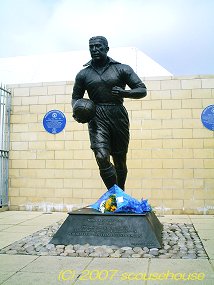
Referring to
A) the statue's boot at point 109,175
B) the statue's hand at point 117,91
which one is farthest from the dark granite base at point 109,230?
the statue's hand at point 117,91

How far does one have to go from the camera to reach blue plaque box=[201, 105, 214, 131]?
7.36m

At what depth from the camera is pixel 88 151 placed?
25.4 ft

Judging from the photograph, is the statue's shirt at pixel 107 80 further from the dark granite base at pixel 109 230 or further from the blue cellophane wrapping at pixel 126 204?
the dark granite base at pixel 109 230

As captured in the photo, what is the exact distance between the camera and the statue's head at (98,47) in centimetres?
419

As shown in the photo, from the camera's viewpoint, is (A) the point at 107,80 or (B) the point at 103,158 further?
Result: (A) the point at 107,80

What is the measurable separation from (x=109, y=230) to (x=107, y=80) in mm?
1862

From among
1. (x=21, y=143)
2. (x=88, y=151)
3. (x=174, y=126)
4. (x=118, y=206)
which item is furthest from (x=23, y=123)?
(x=118, y=206)

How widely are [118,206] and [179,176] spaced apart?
362 cm

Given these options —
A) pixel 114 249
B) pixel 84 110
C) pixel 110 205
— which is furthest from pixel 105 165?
pixel 114 249

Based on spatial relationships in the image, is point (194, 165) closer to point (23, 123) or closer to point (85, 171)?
point (85, 171)

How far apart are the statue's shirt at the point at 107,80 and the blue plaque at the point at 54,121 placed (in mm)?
3569

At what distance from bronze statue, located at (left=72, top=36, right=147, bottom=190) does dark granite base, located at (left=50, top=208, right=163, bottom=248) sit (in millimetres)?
506

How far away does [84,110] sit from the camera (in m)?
4.07

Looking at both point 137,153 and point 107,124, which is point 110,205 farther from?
point 137,153
